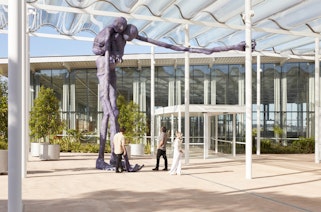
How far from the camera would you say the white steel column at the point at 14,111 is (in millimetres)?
5969

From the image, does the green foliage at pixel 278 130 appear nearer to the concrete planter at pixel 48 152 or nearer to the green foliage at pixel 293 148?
the green foliage at pixel 293 148

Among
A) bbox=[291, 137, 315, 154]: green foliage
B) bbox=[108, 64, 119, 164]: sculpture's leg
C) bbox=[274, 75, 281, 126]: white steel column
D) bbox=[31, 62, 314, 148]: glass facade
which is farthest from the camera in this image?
bbox=[274, 75, 281, 126]: white steel column

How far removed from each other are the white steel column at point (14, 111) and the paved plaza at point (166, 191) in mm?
1900

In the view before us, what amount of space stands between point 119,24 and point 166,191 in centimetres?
719

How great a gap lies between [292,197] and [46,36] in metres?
15.3

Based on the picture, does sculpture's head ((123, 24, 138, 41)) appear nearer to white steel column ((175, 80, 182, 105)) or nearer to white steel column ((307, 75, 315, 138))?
white steel column ((175, 80, 182, 105))

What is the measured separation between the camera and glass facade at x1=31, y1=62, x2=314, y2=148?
108 feet

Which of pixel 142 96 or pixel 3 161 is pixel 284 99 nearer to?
pixel 142 96

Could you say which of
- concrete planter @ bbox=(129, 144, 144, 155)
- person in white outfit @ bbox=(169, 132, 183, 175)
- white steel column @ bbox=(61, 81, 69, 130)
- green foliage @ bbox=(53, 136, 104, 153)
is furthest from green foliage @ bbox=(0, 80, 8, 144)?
white steel column @ bbox=(61, 81, 69, 130)

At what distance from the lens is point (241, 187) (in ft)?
36.8

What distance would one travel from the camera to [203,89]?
33.8 meters

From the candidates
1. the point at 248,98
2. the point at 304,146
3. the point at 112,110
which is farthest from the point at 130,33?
the point at 304,146

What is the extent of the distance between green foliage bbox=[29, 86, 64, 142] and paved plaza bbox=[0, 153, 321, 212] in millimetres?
4785

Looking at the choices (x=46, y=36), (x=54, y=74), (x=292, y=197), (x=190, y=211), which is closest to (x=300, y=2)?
(x=292, y=197)
